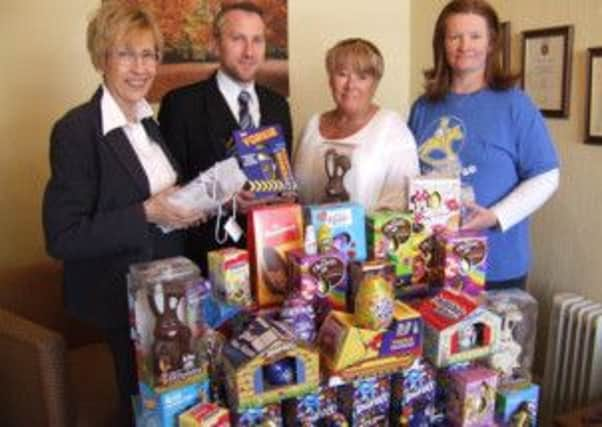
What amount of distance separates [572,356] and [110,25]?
1.81m

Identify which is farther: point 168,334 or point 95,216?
point 95,216

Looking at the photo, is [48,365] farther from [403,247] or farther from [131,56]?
[403,247]

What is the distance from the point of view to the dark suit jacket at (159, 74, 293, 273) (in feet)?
5.50

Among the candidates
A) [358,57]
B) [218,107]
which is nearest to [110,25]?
[218,107]

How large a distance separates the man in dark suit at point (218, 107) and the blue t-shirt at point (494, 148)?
54 centimetres

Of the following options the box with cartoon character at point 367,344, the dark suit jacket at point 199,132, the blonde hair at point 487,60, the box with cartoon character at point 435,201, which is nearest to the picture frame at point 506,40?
the blonde hair at point 487,60

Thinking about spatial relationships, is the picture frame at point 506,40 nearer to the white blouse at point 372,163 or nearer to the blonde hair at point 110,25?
the white blouse at point 372,163

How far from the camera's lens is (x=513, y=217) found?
1.59 m

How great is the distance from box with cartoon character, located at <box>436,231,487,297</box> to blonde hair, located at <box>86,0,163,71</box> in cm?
85

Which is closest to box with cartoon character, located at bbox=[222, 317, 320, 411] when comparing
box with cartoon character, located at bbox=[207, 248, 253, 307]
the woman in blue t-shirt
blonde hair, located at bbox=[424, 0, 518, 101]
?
box with cartoon character, located at bbox=[207, 248, 253, 307]

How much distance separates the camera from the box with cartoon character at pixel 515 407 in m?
1.19

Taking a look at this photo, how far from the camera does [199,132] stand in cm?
169

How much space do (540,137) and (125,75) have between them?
111 centimetres

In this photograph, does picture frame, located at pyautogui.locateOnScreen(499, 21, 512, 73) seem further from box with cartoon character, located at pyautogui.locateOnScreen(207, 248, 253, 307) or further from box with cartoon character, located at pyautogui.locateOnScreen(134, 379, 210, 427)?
box with cartoon character, located at pyautogui.locateOnScreen(134, 379, 210, 427)
